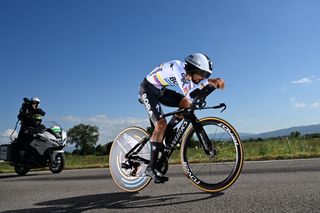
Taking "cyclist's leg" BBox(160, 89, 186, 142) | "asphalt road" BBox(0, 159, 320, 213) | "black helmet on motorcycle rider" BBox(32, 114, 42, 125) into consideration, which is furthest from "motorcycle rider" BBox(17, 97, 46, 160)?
"cyclist's leg" BBox(160, 89, 186, 142)

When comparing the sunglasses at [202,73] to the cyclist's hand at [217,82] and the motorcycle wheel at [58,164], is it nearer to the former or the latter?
the cyclist's hand at [217,82]

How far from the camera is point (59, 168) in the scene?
1138 cm

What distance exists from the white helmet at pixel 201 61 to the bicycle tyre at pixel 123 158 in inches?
62.9

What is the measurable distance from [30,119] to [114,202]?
8.07 metres

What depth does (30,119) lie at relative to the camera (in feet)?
38.9

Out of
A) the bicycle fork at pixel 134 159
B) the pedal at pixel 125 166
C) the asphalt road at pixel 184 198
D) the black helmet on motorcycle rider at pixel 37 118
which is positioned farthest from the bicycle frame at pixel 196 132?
the black helmet on motorcycle rider at pixel 37 118

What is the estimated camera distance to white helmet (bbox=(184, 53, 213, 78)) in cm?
475

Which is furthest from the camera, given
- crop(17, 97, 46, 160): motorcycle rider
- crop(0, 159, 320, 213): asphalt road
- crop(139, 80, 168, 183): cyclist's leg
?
crop(17, 97, 46, 160): motorcycle rider

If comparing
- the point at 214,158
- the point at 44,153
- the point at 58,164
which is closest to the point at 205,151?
the point at 214,158

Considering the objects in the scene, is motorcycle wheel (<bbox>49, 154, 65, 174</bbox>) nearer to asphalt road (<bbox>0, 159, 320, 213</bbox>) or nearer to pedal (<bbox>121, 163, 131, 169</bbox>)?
asphalt road (<bbox>0, 159, 320, 213</bbox>)

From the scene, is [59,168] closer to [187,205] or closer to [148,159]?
[148,159]

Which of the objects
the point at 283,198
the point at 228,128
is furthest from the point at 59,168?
the point at 283,198

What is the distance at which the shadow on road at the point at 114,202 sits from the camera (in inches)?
172

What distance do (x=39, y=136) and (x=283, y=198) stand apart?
946 centimetres
